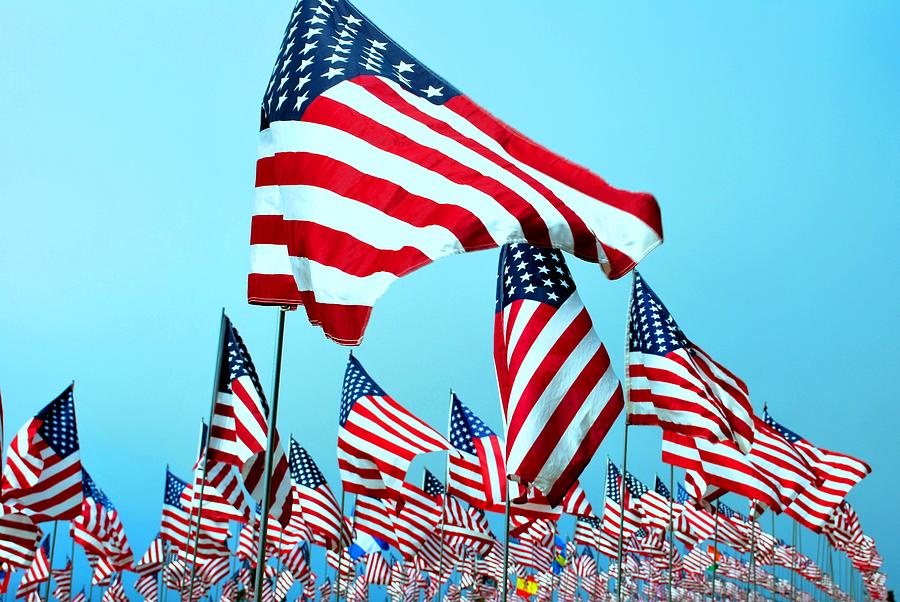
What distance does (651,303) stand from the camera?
59.1 feet

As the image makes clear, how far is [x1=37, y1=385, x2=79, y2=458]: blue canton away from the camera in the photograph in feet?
74.9

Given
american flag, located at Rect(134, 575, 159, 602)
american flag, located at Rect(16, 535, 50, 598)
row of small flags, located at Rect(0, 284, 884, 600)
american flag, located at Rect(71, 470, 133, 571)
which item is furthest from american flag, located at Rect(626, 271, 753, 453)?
american flag, located at Rect(134, 575, 159, 602)

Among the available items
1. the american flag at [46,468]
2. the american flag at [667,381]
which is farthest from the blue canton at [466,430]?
the american flag at [46,468]

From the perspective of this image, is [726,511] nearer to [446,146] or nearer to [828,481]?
[828,481]

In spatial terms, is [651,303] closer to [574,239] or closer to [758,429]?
[758,429]

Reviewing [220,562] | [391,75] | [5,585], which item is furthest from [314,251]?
[220,562]

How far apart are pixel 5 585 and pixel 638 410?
3062 cm

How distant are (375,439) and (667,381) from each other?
23.2 feet

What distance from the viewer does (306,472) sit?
97.6 ft

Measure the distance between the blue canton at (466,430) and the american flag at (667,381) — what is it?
6891mm

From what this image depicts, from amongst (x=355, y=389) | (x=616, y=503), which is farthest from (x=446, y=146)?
(x=616, y=503)

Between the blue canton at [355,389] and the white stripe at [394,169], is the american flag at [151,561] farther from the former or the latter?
the white stripe at [394,169]

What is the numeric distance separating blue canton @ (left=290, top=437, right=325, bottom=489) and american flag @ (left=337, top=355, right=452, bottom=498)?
697cm

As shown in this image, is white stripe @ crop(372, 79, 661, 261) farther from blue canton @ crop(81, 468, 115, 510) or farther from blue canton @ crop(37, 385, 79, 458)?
blue canton @ crop(81, 468, 115, 510)
